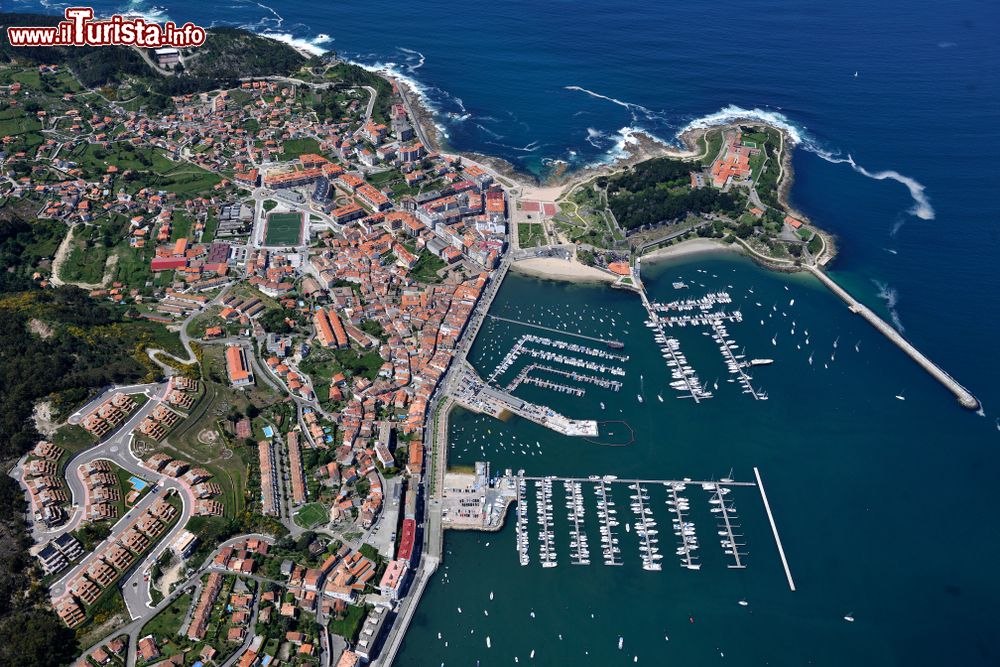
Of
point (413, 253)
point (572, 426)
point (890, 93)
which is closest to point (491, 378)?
point (572, 426)

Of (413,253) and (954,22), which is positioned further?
(954,22)

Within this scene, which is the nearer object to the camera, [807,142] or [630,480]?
[630,480]

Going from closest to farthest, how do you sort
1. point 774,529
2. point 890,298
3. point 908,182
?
point 774,529, point 890,298, point 908,182

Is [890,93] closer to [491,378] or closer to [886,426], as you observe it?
[886,426]

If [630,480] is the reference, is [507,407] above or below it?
above

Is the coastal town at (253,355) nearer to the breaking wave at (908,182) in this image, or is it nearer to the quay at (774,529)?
the quay at (774,529)

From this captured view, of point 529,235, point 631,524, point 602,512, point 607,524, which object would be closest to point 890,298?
point 529,235

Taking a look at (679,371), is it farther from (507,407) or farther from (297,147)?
(297,147)
